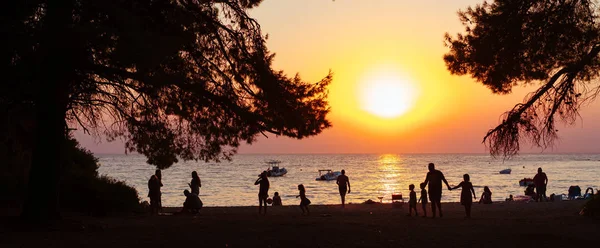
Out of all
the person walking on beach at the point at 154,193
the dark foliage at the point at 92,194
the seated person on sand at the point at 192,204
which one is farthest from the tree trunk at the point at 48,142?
the seated person on sand at the point at 192,204

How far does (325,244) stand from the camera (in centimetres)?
1240

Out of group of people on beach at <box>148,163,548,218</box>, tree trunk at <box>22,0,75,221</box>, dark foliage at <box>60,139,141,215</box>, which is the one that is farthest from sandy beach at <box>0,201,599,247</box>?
dark foliage at <box>60,139,141,215</box>

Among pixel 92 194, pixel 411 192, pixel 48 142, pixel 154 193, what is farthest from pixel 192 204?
pixel 411 192

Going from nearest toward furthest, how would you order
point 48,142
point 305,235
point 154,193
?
point 305,235 < point 48,142 < point 154,193

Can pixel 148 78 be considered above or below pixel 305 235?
above

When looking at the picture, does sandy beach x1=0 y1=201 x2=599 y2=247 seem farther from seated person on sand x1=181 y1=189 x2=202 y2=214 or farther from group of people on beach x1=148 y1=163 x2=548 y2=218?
seated person on sand x1=181 y1=189 x2=202 y2=214

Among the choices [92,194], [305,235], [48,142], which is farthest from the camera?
[92,194]

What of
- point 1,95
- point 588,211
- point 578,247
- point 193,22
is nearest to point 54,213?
point 1,95

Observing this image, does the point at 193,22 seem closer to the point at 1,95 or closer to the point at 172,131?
the point at 172,131

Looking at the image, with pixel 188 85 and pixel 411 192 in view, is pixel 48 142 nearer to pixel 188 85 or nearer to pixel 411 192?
pixel 188 85

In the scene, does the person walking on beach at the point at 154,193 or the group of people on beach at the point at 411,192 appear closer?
the group of people on beach at the point at 411,192

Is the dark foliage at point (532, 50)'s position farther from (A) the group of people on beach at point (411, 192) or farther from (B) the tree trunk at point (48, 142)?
(B) the tree trunk at point (48, 142)

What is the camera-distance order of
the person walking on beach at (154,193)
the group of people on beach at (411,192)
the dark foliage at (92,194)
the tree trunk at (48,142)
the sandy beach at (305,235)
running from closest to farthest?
1. the sandy beach at (305,235)
2. the tree trunk at (48,142)
3. the group of people on beach at (411,192)
4. the dark foliage at (92,194)
5. the person walking on beach at (154,193)

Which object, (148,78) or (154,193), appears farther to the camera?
(154,193)
